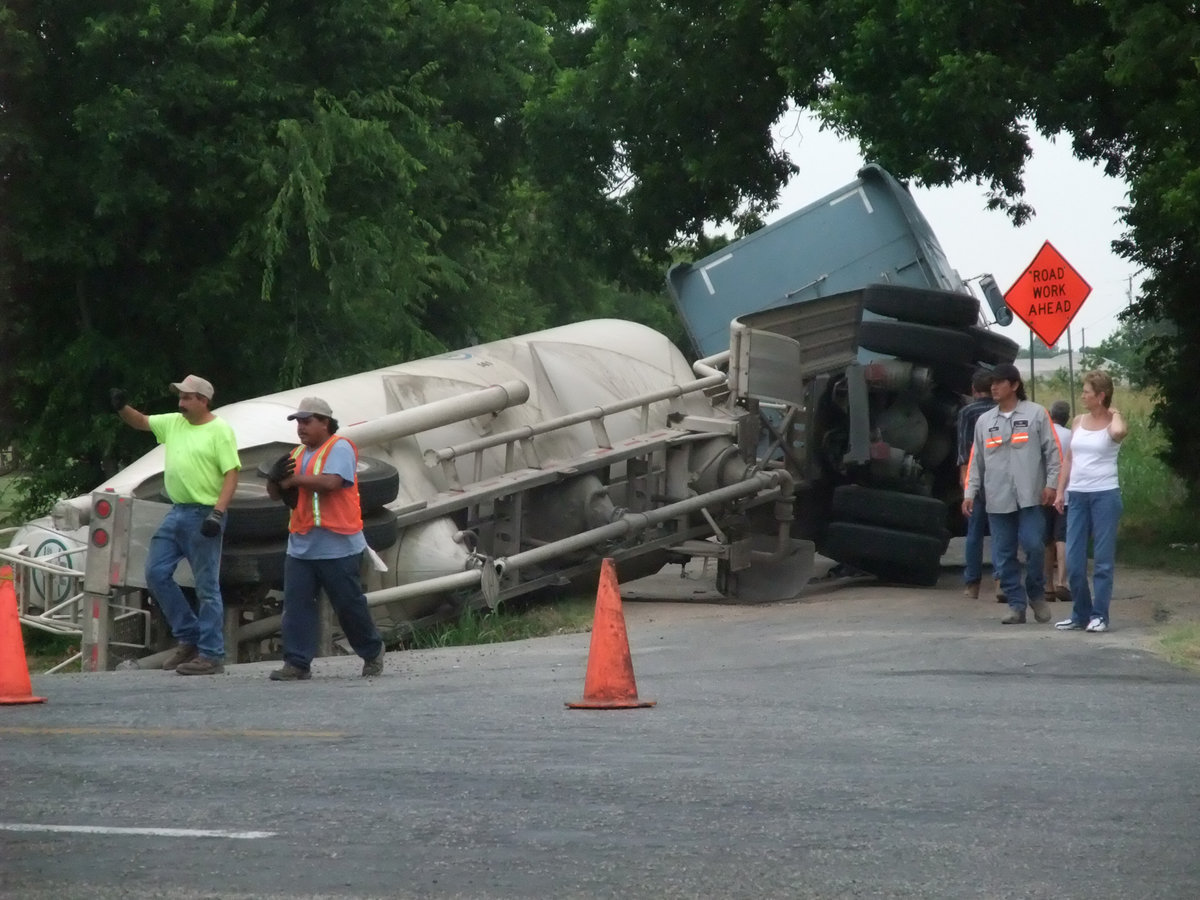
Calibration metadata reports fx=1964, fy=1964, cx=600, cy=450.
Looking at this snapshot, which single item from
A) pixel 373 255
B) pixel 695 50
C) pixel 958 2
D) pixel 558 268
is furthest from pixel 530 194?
pixel 958 2

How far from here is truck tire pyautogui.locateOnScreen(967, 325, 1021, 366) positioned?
16.2 metres

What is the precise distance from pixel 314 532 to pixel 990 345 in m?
7.83

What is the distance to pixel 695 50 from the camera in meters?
24.5

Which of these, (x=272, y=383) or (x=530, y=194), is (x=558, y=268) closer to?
(x=530, y=194)

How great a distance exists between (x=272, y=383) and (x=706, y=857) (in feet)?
51.9

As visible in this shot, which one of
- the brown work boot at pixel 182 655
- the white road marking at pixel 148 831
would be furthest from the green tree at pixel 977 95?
the white road marking at pixel 148 831

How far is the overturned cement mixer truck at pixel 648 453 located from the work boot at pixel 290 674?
174 cm

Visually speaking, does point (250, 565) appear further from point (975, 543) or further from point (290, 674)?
point (975, 543)

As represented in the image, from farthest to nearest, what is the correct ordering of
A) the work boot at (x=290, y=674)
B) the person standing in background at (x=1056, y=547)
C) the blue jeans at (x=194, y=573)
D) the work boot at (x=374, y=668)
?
the person standing in background at (x=1056, y=547), the blue jeans at (x=194, y=573), the work boot at (x=374, y=668), the work boot at (x=290, y=674)

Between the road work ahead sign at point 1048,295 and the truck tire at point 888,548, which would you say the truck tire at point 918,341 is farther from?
the road work ahead sign at point 1048,295

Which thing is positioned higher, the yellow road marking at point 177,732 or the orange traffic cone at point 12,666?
the orange traffic cone at point 12,666

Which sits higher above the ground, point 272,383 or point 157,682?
point 272,383

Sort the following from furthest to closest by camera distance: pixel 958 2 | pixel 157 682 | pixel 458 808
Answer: pixel 958 2, pixel 157 682, pixel 458 808

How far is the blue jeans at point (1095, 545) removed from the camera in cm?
1216
